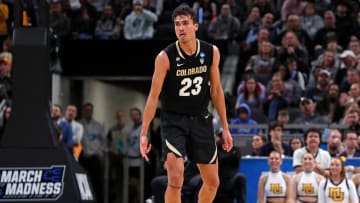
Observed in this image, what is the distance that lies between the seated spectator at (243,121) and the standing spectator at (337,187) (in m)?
3.01

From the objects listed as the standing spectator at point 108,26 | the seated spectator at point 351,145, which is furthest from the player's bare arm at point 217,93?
the standing spectator at point 108,26

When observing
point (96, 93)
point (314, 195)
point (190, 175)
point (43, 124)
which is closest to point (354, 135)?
point (314, 195)

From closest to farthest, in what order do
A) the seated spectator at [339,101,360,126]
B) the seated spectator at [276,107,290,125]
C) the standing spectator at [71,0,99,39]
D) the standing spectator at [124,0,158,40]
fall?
the seated spectator at [339,101,360,126] < the seated spectator at [276,107,290,125] < the standing spectator at [124,0,158,40] < the standing spectator at [71,0,99,39]

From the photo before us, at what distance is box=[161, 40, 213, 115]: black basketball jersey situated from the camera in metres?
9.78

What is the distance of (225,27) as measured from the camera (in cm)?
2102

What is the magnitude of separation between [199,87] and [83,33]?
1243 centimetres

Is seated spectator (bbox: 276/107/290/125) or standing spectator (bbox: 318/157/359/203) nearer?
standing spectator (bbox: 318/157/359/203)

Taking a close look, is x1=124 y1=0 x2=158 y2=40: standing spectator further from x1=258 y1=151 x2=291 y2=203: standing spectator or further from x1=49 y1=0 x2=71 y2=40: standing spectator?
x1=258 y1=151 x2=291 y2=203: standing spectator

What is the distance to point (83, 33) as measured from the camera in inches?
867

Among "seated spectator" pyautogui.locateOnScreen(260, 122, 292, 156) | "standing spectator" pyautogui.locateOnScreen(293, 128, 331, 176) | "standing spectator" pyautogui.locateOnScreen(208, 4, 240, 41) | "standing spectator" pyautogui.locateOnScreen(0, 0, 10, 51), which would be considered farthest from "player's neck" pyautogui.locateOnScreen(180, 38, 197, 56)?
"standing spectator" pyautogui.locateOnScreen(0, 0, 10, 51)

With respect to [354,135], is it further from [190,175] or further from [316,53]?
[316,53]

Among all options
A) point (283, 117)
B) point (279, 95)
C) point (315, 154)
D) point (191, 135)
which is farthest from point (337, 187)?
point (191, 135)

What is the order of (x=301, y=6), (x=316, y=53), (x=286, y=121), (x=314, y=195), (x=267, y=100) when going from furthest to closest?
(x=301, y=6)
(x=316, y=53)
(x=267, y=100)
(x=286, y=121)
(x=314, y=195)

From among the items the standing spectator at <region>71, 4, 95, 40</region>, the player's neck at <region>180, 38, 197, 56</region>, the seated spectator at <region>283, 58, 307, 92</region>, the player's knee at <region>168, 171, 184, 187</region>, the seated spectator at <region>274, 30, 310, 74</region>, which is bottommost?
the player's knee at <region>168, 171, 184, 187</region>
